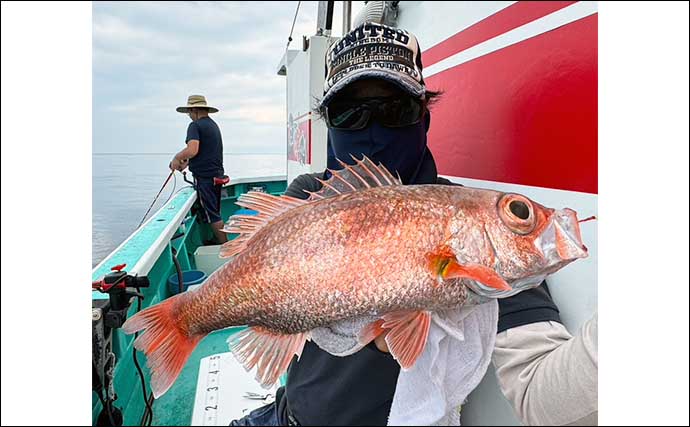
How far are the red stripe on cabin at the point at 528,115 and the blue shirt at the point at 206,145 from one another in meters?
0.37

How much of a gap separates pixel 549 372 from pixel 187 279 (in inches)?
22.0

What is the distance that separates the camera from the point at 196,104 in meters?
0.41

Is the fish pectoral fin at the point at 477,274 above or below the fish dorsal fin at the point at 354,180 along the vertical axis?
below

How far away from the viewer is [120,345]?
597mm

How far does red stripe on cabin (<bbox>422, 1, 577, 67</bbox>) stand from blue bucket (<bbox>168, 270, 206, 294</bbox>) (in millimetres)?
620

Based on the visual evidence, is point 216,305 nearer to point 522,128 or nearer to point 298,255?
point 298,255

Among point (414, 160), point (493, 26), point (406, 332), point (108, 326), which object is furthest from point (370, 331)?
point (493, 26)

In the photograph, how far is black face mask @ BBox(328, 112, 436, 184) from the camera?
0.54 metres

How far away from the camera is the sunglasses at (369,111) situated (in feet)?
1.78

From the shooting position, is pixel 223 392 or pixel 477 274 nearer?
pixel 477 274

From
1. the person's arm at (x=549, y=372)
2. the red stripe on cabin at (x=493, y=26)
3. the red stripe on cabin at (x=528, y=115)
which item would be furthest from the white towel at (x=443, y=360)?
the red stripe on cabin at (x=493, y=26)

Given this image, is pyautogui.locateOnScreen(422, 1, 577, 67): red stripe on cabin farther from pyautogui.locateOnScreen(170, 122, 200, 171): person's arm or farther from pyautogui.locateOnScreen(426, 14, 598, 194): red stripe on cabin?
pyautogui.locateOnScreen(170, 122, 200, 171): person's arm

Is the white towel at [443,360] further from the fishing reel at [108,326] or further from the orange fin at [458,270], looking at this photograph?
the fishing reel at [108,326]

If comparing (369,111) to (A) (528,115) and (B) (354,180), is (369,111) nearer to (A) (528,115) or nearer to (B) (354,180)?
(B) (354,180)
